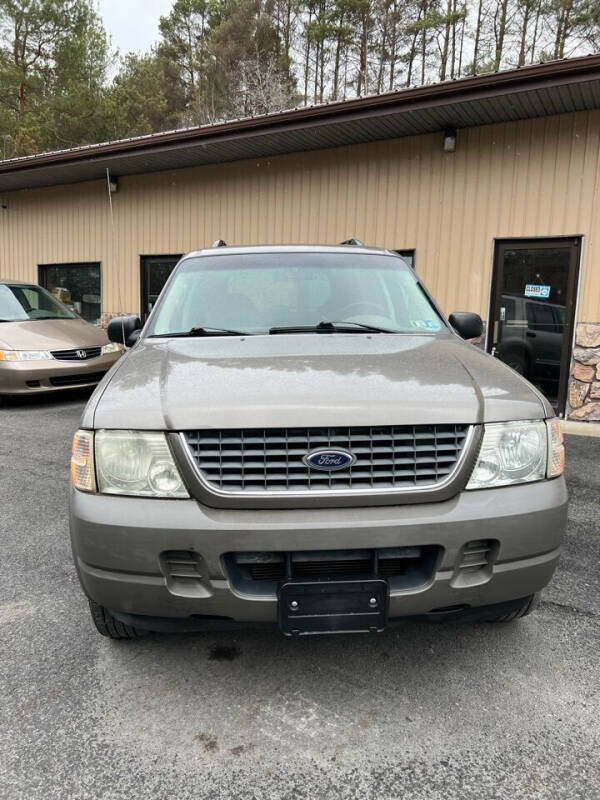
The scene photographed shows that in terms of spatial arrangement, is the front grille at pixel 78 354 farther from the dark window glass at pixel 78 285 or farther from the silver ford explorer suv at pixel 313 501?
the silver ford explorer suv at pixel 313 501

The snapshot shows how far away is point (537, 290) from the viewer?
7633mm

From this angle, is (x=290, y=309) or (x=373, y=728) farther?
(x=290, y=309)

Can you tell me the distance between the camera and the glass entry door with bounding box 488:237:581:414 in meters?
7.45

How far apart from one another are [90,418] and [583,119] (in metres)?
7.48

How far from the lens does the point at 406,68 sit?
20.9 m

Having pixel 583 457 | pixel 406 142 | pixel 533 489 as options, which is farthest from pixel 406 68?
pixel 533 489

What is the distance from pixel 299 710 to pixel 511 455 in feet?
3.91

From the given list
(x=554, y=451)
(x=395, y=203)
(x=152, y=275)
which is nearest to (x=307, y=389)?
(x=554, y=451)

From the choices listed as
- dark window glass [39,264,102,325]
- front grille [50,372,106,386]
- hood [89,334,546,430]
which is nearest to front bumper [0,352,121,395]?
front grille [50,372,106,386]

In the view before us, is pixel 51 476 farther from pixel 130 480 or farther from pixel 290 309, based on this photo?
pixel 130 480

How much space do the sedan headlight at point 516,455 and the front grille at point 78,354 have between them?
6.77 m

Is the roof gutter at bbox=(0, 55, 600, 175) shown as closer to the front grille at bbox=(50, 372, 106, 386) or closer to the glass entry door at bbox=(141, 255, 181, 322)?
the glass entry door at bbox=(141, 255, 181, 322)

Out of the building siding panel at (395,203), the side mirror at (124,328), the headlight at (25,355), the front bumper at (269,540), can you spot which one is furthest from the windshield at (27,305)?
the front bumper at (269,540)

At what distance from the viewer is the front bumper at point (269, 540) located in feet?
5.89
